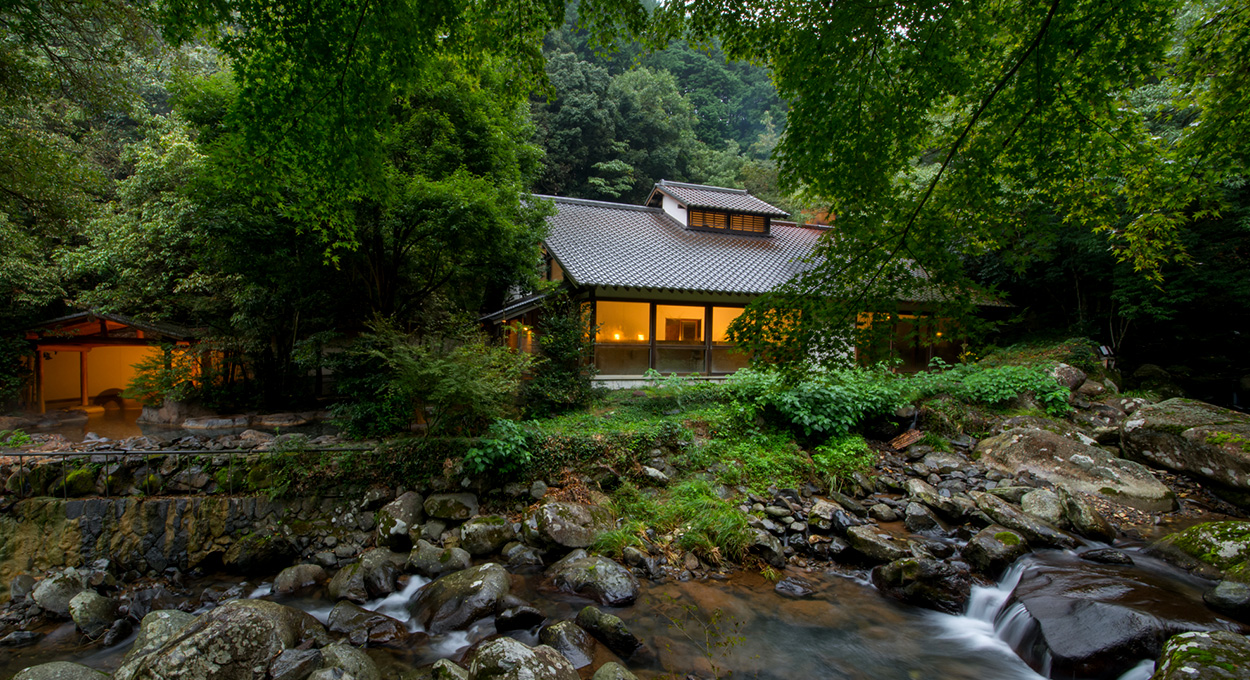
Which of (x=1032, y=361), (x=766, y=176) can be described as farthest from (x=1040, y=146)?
(x=766, y=176)

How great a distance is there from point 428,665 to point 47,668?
295 centimetres

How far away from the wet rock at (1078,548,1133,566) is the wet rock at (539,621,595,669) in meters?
6.13

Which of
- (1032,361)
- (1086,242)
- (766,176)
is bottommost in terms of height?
(1032,361)

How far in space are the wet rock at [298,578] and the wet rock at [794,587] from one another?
5.72m

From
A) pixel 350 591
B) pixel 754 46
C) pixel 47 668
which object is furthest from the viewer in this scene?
pixel 350 591

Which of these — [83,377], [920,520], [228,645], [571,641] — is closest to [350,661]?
[228,645]

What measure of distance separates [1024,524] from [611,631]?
571cm

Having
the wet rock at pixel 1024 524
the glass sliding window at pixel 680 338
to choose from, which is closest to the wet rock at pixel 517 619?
the wet rock at pixel 1024 524

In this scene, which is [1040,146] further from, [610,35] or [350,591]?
[350,591]

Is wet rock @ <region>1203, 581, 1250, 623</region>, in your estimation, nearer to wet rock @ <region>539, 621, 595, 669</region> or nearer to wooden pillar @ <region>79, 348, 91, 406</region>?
wet rock @ <region>539, 621, 595, 669</region>

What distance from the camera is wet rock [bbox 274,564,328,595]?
6078mm

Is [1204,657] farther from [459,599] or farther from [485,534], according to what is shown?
[485,534]

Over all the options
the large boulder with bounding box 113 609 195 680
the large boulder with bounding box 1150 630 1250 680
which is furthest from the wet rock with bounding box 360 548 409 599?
the large boulder with bounding box 1150 630 1250 680

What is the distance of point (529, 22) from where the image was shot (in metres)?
4.30
